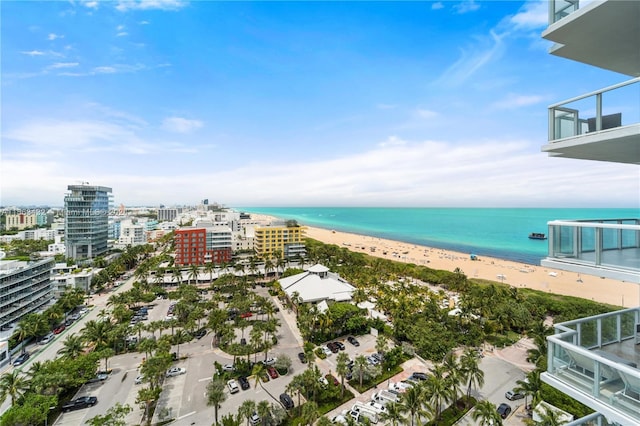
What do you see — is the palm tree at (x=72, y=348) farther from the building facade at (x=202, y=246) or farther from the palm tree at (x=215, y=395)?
the building facade at (x=202, y=246)

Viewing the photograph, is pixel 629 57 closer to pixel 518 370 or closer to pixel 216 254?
pixel 518 370

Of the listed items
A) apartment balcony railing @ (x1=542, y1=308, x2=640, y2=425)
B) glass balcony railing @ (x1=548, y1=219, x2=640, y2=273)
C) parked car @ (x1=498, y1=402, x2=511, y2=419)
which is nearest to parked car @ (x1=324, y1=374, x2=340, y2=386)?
parked car @ (x1=498, y1=402, x2=511, y2=419)

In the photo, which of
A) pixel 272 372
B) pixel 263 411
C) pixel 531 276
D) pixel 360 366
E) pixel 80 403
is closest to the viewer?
pixel 263 411

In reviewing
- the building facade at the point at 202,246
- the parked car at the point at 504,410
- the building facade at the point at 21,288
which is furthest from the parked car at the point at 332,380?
the building facade at the point at 202,246

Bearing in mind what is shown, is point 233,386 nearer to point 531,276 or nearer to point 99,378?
point 99,378

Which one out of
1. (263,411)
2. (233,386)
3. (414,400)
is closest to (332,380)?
(263,411)

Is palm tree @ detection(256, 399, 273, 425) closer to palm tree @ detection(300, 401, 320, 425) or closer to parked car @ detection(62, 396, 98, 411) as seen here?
palm tree @ detection(300, 401, 320, 425)

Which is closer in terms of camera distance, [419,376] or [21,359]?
[419,376]
